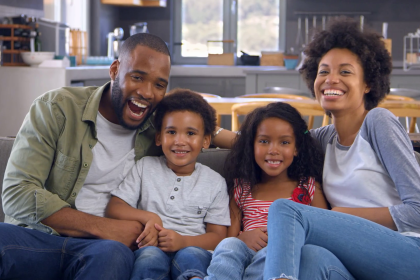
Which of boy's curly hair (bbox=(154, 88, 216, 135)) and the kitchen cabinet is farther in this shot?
the kitchen cabinet

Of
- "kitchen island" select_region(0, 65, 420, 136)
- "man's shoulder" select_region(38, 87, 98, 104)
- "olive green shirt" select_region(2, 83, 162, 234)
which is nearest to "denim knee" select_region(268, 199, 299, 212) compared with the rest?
"olive green shirt" select_region(2, 83, 162, 234)

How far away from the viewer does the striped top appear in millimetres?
1758

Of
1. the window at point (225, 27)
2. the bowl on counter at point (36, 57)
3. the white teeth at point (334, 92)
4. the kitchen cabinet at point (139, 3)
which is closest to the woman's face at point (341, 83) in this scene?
the white teeth at point (334, 92)

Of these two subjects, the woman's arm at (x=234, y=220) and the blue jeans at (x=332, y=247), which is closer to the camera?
the blue jeans at (x=332, y=247)

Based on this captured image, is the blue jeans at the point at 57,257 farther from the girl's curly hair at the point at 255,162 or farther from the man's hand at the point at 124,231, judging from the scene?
the girl's curly hair at the point at 255,162

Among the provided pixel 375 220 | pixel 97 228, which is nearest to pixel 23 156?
pixel 97 228

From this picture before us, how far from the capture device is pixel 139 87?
169cm

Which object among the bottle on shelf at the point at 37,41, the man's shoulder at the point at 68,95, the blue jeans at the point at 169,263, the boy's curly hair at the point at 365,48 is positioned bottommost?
the blue jeans at the point at 169,263

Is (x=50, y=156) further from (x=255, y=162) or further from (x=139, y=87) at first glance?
(x=255, y=162)

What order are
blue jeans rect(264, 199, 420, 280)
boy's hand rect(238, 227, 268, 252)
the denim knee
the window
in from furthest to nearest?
the window < boy's hand rect(238, 227, 268, 252) < the denim knee < blue jeans rect(264, 199, 420, 280)

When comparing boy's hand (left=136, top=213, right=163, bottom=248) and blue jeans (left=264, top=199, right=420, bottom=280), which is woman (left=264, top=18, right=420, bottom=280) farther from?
boy's hand (left=136, top=213, right=163, bottom=248)

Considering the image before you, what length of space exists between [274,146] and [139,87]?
0.48 m

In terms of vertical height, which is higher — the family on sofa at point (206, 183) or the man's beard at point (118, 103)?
the man's beard at point (118, 103)

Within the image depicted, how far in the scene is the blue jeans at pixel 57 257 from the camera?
1.39m
